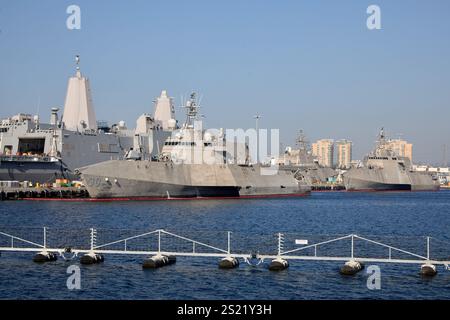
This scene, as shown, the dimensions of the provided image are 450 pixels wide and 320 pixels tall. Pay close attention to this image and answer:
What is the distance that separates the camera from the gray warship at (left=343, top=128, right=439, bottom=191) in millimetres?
113438

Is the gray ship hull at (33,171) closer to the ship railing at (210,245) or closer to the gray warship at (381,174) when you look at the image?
the ship railing at (210,245)

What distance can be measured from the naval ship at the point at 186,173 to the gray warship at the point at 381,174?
35.2 metres

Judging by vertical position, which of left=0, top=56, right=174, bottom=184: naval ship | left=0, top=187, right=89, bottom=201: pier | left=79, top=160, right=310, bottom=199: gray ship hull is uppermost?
left=0, top=56, right=174, bottom=184: naval ship

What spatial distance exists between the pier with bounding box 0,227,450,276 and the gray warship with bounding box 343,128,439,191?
270 feet

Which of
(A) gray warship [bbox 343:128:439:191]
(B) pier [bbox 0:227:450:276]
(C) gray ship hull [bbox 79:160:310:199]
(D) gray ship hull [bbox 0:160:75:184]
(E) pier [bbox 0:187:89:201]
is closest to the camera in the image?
(B) pier [bbox 0:227:450:276]

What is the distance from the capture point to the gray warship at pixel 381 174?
11344 centimetres

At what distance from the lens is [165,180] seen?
63.6m

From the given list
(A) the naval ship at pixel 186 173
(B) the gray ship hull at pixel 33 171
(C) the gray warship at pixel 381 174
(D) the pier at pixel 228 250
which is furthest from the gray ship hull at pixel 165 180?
(C) the gray warship at pixel 381 174

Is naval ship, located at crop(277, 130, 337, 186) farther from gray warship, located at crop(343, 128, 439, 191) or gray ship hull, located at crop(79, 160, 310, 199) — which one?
gray ship hull, located at crop(79, 160, 310, 199)

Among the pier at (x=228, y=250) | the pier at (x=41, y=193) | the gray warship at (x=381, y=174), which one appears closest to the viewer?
the pier at (x=228, y=250)

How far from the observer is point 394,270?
23859 mm

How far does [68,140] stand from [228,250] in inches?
2440

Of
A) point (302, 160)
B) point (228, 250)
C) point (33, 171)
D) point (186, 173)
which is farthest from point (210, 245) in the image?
point (302, 160)

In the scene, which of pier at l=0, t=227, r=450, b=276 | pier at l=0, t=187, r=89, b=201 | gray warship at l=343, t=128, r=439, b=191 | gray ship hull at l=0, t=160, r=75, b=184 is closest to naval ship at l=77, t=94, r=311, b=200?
pier at l=0, t=187, r=89, b=201
